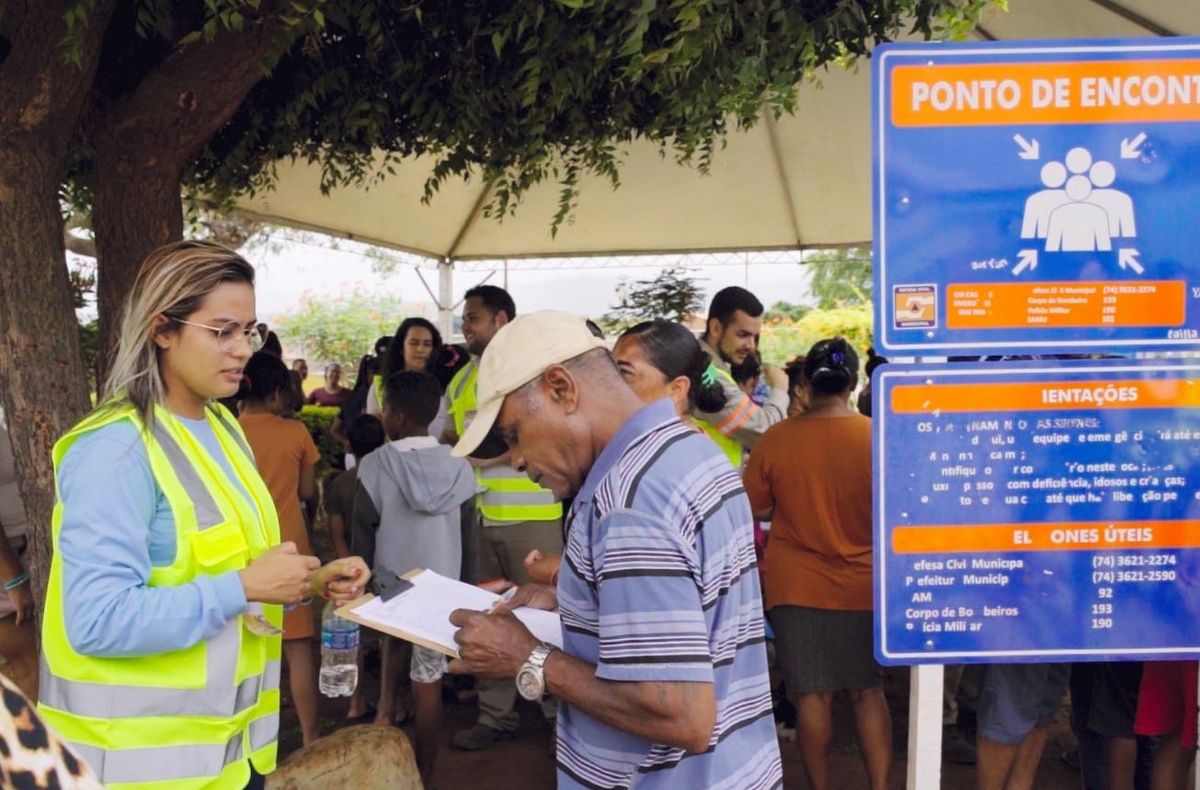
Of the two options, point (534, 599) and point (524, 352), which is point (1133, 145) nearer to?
point (524, 352)

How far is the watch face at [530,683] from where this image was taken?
173 centimetres

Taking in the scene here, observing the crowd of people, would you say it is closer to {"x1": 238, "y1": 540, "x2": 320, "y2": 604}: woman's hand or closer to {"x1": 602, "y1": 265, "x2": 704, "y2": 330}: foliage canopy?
{"x1": 238, "y1": 540, "x2": 320, "y2": 604}: woman's hand

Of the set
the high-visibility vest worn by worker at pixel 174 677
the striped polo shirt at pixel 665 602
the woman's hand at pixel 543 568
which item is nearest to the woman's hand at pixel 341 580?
the high-visibility vest worn by worker at pixel 174 677

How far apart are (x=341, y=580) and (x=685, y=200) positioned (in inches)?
320

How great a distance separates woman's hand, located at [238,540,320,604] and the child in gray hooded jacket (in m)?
2.24

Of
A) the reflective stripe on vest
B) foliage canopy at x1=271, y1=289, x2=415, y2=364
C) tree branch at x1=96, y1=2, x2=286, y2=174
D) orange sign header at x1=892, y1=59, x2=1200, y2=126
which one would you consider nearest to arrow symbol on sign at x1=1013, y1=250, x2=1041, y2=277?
orange sign header at x1=892, y1=59, x2=1200, y2=126

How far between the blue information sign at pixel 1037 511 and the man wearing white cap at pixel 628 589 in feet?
2.53

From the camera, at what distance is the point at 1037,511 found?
2451 mm

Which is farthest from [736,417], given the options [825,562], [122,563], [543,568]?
[122,563]

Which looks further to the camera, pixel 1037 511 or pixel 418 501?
pixel 418 501

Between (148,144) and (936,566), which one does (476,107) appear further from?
(936,566)

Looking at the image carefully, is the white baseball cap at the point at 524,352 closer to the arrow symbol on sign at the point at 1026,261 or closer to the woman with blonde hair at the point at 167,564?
the woman with blonde hair at the point at 167,564

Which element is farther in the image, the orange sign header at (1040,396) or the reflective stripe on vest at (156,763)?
the orange sign header at (1040,396)

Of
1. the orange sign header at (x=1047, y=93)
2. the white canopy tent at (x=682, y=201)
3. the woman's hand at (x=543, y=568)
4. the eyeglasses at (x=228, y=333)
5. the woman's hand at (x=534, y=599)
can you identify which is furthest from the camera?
the white canopy tent at (x=682, y=201)
